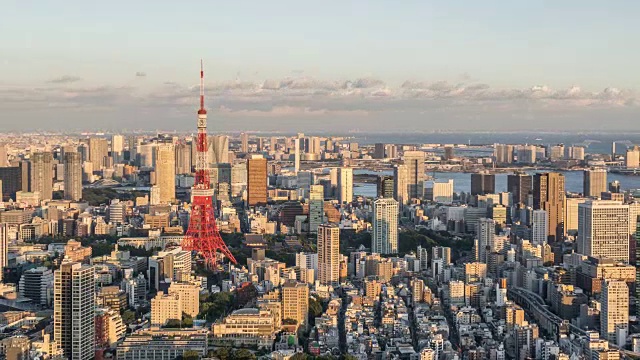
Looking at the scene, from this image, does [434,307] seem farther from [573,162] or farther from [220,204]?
[573,162]

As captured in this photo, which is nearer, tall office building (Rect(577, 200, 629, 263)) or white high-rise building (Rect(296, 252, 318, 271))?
white high-rise building (Rect(296, 252, 318, 271))

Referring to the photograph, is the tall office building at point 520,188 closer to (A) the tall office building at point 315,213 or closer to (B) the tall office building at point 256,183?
(A) the tall office building at point 315,213

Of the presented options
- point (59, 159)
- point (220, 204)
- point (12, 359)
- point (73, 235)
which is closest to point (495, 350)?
point (12, 359)

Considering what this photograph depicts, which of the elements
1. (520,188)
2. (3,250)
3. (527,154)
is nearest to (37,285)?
(3,250)

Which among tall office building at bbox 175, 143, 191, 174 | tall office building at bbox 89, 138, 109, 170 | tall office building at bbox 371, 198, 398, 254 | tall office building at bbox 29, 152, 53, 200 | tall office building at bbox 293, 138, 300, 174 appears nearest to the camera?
tall office building at bbox 371, 198, 398, 254

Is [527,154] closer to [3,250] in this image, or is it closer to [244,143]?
[244,143]

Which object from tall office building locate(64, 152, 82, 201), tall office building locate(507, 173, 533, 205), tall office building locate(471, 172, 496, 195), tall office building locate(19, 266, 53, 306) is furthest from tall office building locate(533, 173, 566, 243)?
tall office building locate(64, 152, 82, 201)

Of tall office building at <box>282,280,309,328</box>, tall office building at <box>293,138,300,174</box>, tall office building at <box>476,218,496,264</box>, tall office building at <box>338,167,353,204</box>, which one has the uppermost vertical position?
tall office building at <box>293,138,300,174</box>

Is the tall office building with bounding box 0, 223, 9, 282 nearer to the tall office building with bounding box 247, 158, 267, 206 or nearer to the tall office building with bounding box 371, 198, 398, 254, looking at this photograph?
the tall office building with bounding box 371, 198, 398, 254
